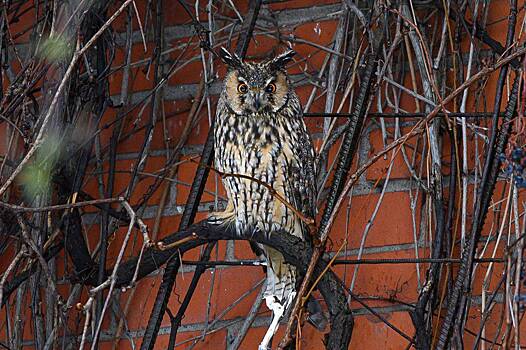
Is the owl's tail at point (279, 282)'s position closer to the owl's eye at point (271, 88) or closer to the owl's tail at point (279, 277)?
the owl's tail at point (279, 277)

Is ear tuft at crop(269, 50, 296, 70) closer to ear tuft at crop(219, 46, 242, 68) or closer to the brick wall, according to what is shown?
ear tuft at crop(219, 46, 242, 68)

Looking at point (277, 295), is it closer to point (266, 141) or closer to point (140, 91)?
point (266, 141)

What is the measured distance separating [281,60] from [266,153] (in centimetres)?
21

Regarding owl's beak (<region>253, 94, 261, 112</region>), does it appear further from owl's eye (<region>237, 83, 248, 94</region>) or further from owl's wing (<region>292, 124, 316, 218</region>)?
owl's wing (<region>292, 124, 316, 218</region>)

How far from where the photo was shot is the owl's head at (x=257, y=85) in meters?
2.33

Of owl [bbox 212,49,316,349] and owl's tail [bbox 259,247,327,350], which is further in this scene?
owl [bbox 212,49,316,349]

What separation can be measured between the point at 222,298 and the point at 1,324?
0.56 m

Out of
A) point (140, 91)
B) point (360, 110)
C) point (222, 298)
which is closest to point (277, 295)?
point (222, 298)

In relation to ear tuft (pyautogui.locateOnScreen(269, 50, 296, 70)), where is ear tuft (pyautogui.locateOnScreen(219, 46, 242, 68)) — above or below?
below

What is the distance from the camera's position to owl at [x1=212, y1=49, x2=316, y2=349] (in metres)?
2.30

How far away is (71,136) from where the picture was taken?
2.20 m

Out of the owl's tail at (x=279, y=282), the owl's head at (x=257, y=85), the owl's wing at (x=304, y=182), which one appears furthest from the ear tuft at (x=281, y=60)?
the owl's tail at (x=279, y=282)

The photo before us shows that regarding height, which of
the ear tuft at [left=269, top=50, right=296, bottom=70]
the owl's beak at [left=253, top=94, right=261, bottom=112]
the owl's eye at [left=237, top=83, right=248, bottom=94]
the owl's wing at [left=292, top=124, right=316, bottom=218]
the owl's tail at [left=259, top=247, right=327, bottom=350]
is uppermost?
the ear tuft at [left=269, top=50, right=296, bottom=70]

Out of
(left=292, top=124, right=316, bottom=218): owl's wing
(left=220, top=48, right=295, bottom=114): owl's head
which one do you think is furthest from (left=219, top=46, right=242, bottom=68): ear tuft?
(left=292, top=124, right=316, bottom=218): owl's wing
